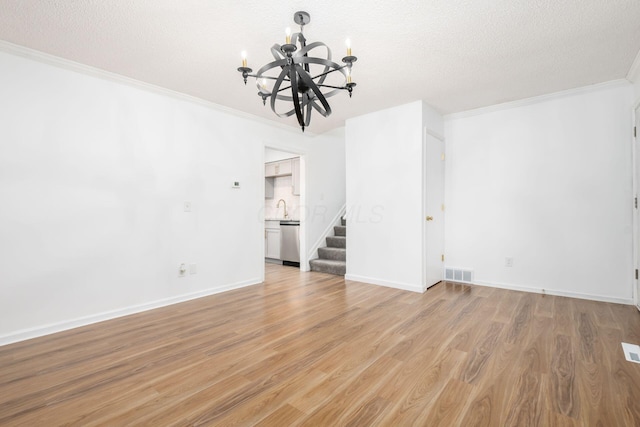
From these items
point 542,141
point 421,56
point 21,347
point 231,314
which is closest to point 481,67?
point 421,56

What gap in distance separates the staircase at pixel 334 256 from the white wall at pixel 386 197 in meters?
0.37

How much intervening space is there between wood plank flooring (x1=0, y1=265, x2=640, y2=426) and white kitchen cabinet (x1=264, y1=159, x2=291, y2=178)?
355 centimetres

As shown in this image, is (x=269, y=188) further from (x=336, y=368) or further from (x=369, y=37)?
(x=336, y=368)

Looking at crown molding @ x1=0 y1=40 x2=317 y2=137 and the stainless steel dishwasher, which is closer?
crown molding @ x1=0 y1=40 x2=317 y2=137

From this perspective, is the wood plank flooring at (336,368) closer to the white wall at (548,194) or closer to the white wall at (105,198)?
the white wall at (105,198)

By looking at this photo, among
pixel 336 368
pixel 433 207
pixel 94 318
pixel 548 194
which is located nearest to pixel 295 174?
pixel 433 207

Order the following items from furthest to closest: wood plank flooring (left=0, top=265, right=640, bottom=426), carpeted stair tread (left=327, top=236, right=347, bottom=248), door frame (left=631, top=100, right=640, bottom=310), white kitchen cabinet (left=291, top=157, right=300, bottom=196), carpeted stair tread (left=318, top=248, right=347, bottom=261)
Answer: white kitchen cabinet (left=291, top=157, right=300, bottom=196), carpeted stair tread (left=327, top=236, right=347, bottom=248), carpeted stair tread (left=318, top=248, right=347, bottom=261), door frame (left=631, top=100, right=640, bottom=310), wood plank flooring (left=0, top=265, right=640, bottom=426)

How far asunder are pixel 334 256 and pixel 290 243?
986 millimetres

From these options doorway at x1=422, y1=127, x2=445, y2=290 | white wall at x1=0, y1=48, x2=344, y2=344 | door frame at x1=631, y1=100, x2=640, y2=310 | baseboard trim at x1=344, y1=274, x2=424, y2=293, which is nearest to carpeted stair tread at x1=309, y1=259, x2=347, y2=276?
baseboard trim at x1=344, y1=274, x2=424, y2=293

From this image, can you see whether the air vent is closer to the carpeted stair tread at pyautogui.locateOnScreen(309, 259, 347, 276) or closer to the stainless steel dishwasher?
the carpeted stair tread at pyautogui.locateOnScreen(309, 259, 347, 276)

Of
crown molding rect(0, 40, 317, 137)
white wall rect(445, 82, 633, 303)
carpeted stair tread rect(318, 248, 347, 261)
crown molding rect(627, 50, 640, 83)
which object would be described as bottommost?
carpeted stair tread rect(318, 248, 347, 261)

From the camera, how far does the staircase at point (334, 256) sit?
16.8ft

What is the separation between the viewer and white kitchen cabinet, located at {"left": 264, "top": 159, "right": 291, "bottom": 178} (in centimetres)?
630

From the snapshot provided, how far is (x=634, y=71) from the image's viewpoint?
3.07 meters
